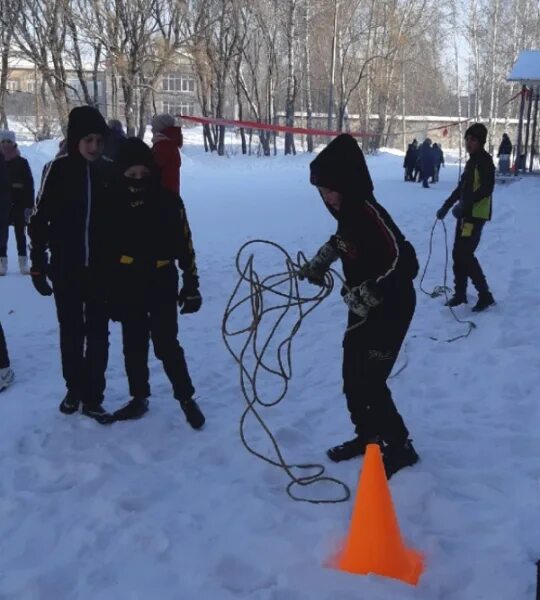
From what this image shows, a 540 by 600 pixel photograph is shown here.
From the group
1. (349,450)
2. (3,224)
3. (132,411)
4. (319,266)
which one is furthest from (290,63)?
(349,450)

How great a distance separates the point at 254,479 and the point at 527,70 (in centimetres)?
1896

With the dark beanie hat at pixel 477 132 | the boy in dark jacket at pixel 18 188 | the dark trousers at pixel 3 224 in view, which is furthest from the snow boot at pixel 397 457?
the boy in dark jacket at pixel 18 188

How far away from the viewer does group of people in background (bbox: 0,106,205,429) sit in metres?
3.80

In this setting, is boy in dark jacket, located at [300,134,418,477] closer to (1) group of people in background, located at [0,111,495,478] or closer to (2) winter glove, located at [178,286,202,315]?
(1) group of people in background, located at [0,111,495,478]

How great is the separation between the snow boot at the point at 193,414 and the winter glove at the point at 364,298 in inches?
53.6

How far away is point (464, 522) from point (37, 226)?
107 inches

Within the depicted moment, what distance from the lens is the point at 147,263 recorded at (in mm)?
3848

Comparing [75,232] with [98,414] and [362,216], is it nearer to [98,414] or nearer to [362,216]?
[98,414]

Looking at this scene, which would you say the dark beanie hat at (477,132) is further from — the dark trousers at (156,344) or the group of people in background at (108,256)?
the dark trousers at (156,344)

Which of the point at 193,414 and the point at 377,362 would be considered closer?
the point at 377,362

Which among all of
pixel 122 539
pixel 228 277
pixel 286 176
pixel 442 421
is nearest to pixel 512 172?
pixel 286 176

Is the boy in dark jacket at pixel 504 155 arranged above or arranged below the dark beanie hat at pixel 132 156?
below

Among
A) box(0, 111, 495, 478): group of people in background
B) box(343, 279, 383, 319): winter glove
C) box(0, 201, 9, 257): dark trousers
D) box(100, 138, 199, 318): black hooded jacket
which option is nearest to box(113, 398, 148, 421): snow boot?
box(0, 111, 495, 478): group of people in background

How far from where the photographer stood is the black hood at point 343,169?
10.2ft
